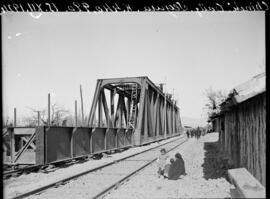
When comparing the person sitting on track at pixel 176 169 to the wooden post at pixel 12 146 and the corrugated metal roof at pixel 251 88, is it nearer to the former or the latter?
the corrugated metal roof at pixel 251 88

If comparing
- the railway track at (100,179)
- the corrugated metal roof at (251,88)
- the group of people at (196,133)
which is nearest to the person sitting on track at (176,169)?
the railway track at (100,179)

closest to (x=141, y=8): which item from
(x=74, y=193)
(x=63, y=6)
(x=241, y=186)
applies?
(x=63, y=6)

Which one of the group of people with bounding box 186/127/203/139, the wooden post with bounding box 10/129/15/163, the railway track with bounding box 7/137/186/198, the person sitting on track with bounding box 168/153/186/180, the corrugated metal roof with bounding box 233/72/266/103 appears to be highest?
the corrugated metal roof with bounding box 233/72/266/103

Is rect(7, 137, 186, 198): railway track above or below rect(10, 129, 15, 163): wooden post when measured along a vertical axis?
below

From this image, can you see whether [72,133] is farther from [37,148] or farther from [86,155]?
[37,148]

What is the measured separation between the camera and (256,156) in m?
5.74

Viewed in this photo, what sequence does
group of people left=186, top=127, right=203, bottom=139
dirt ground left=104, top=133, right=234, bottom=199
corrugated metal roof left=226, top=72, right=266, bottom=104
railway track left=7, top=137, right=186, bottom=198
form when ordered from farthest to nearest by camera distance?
group of people left=186, top=127, right=203, bottom=139 < railway track left=7, top=137, right=186, bottom=198 < dirt ground left=104, top=133, right=234, bottom=199 < corrugated metal roof left=226, top=72, right=266, bottom=104

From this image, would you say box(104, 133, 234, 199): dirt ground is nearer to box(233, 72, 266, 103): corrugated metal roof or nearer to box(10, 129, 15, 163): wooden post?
box(233, 72, 266, 103): corrugated metal roof

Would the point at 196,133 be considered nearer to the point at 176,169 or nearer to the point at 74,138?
the point at 74,138

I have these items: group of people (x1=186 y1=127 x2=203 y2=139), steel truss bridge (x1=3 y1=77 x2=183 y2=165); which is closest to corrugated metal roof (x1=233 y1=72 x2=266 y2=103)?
steel truss bridge (x1=3 y1=77 x2=183 y2=165)

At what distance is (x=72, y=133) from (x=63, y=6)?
9101 millimetres

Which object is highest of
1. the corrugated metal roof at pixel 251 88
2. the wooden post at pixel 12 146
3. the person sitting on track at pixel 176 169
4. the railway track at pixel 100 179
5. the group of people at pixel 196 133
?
the corrugated metal roof at pixel 251 88

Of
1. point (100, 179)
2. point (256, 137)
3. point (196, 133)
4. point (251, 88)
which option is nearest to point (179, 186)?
point (100, 179)

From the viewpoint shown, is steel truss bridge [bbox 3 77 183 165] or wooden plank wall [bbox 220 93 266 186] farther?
steel truss bridge [bbox 3 77 183 165]
